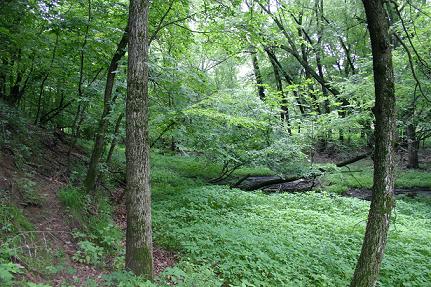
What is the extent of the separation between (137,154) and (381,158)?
332 cm

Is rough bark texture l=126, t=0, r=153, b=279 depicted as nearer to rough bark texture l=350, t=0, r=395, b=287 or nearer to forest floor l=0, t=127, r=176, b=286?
forest floor l=0, t=127, r=176, b=286

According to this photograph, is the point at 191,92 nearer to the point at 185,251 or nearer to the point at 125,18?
the point at 125,18

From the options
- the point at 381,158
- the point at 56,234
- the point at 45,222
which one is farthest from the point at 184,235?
the point at 381,158

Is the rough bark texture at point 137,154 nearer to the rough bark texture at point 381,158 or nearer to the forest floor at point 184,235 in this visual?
the forest floor at point 184,235

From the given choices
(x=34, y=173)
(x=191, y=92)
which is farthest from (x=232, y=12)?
(x=34, y=173)

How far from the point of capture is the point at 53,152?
8766mm

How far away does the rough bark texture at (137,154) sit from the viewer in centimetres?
441

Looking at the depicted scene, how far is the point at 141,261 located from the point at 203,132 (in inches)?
224

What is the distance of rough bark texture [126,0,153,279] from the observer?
4.41 metres

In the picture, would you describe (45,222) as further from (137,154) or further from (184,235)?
(184,235)

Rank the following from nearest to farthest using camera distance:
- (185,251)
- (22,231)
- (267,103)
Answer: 1. (22,231)
2. (185,251)
3. (267,103)

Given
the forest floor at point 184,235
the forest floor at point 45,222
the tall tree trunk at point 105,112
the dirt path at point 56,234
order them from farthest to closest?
the tall tree trunk at point 105,112, the forest floor at point 184,235, the dirt path at point 56,234, the forest floor at point 45,222

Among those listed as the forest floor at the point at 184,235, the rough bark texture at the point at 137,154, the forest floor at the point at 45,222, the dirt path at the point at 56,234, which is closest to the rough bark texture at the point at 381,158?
the forest floor at the point at 184,235

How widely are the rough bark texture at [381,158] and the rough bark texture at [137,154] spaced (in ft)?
9.91
